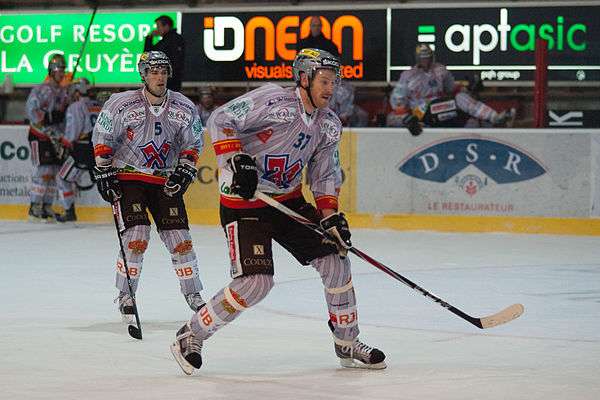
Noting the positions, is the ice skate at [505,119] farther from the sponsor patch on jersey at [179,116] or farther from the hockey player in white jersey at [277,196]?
the hockey player in white jersey at [277,196]

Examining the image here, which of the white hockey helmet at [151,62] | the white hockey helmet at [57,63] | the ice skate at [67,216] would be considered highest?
the white hockey helmet at [151,62]

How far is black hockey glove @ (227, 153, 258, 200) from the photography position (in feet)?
16.7

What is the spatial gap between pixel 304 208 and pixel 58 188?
286 inches

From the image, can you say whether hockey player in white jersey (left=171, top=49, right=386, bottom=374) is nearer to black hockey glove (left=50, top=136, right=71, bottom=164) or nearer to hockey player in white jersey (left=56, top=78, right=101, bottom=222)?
hockey player in white jersey (left=56, top=78, right=101, bottom=222)

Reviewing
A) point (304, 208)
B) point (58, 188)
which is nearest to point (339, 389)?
point (304, 208)

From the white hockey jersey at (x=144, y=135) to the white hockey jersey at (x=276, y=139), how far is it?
1436 millimetres

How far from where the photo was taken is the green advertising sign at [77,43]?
1516 centimetres

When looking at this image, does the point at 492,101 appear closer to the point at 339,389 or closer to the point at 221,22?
the point at 221,22

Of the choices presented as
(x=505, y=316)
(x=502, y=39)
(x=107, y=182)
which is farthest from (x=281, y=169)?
(x=502, y=39)

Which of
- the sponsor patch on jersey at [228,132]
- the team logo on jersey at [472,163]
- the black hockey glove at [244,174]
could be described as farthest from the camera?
the team logo on jersey at [472,163]

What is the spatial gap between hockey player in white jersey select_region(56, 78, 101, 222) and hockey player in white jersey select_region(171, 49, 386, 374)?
708 cm

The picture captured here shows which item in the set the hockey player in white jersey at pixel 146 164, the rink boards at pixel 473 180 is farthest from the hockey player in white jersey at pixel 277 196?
the rink boards at pixel 473 180

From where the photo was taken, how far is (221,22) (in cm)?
1492

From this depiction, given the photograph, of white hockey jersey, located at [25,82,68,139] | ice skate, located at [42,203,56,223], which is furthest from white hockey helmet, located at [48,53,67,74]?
ice skate, located at [42,203,56,223]
